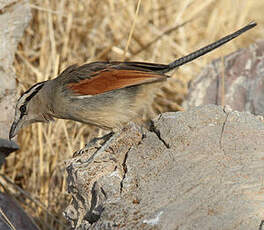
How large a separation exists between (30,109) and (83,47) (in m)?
2.79

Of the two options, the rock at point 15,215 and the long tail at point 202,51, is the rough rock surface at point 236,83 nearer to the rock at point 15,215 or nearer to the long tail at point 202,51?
the long tail at point 202,51

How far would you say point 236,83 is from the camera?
5715mm

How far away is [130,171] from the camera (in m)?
3.36

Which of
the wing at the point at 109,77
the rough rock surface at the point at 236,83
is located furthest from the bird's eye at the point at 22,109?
the rough rock surface at the point at 236,83

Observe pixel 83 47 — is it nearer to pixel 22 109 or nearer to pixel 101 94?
pixel 22 109

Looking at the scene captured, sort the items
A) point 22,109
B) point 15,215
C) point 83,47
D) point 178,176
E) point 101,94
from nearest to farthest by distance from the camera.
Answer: point 178,176 → point 101,94 → point 22,109 → point 15,215 → point 83,47

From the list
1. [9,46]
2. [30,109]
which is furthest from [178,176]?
[9,46]

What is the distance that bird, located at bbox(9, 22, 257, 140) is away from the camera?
447 cm

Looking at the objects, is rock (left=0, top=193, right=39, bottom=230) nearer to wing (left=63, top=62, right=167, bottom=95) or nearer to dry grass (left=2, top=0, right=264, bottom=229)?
dry grass (left=2, top=0, right=264, bottom=229)

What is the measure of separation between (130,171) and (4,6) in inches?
114

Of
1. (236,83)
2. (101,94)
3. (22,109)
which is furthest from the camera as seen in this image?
(236,83)

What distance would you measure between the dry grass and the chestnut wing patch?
1015mm

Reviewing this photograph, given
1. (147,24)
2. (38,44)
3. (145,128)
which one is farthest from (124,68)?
(147,24)

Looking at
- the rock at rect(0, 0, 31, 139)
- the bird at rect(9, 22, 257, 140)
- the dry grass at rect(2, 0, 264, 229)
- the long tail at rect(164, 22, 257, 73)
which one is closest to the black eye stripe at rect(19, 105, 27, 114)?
the bird at rect(9, 22, 257, 140)
